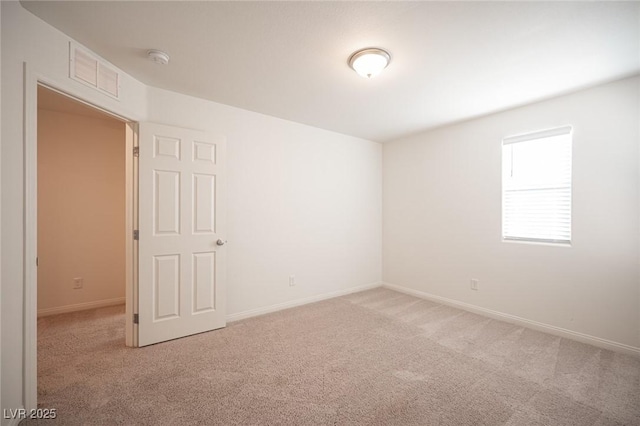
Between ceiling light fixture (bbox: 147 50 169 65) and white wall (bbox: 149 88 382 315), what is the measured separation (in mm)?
653

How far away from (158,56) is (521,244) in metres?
4.26

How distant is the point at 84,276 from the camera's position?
3.67 meters

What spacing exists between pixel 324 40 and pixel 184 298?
2.78 metres

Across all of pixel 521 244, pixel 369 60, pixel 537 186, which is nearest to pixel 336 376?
pixel 369 60

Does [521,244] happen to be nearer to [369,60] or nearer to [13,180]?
[369,60]

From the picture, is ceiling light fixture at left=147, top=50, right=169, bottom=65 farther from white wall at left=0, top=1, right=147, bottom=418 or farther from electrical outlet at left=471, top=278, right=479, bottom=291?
electrical outlet at left=471, top=278, right=479, bottom=291

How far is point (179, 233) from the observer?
2756 mm

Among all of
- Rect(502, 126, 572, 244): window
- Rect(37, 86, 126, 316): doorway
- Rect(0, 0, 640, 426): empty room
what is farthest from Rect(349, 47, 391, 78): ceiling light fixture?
Rect(37, 86, 126, 316): doorway

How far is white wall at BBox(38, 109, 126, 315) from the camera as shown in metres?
3.45

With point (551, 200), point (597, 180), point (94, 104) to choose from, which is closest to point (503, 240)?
point (551, 200)

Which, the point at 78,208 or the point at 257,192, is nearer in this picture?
the point at 257,192

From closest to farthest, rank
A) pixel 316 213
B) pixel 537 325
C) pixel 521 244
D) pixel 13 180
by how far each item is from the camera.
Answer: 1. pixel 13 180
2. pixel 537 325
3. pixel 521 244
4. pixel 316 213

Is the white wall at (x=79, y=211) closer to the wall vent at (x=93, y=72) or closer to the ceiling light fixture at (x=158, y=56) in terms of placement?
the wall vent at (x=93, y=72)

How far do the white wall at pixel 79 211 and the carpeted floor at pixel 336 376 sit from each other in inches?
23.9
